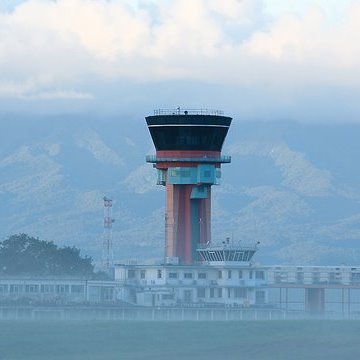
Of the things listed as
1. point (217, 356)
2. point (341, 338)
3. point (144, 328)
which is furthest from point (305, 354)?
point (144, 328)

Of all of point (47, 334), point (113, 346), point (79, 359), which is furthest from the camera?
point (47, 334)

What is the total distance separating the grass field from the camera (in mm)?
164625

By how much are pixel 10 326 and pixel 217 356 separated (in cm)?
4081

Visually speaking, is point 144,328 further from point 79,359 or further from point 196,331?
point 79,359

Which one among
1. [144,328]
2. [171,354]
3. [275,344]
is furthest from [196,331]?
[171,354]

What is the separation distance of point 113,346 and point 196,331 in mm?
22579

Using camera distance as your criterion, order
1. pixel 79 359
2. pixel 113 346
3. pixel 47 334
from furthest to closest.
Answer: pixel 47 334
pixel 113 346
pixel 79 359

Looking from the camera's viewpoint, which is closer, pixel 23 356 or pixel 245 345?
pixel 23 356

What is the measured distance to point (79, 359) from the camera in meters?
159

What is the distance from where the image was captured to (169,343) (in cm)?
17875

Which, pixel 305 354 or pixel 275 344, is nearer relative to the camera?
pixel 305 354

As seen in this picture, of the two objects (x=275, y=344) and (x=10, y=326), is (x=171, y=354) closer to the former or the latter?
(x=275, y=344)

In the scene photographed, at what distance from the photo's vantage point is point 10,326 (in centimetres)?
19825

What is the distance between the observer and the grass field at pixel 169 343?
165m
